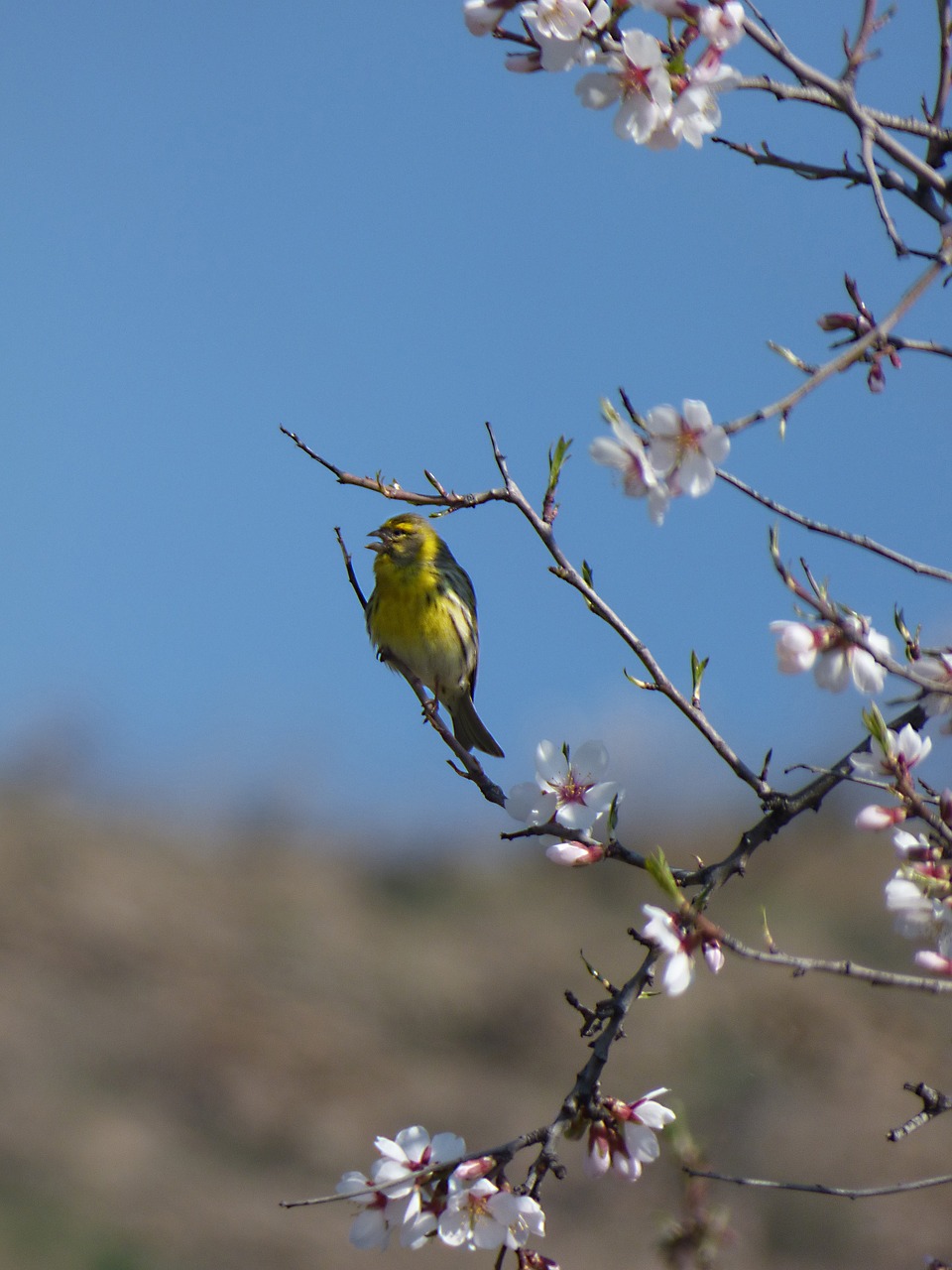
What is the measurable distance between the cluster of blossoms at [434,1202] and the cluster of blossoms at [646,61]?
1.74m

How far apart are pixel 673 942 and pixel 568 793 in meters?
0.69

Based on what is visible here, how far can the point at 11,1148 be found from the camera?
36.4ft

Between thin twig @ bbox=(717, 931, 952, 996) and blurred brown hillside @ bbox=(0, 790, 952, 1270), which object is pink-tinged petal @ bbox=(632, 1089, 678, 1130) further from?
blurred brown hillside @ bbox=(0, 790, 952, 1270)

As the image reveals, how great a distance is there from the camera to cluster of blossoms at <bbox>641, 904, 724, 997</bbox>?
214 cm

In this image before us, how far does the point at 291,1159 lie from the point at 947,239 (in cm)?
1097

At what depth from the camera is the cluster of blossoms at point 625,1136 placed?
245cm

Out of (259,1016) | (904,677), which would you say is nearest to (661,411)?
(904,677)

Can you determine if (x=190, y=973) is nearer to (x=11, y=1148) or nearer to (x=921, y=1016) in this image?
(x=11, y=1148)

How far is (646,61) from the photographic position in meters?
2.23

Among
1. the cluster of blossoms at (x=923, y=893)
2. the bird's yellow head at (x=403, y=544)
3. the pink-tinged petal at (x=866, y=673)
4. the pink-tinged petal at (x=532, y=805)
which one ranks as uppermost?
the bird's yellow head at (x=403, y=544)

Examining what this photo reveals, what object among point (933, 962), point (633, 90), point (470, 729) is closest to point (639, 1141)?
point (933, 962)

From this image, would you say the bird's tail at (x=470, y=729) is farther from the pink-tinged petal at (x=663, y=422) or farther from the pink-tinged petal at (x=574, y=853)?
the pink-tinged petal at (x=663, y=422)

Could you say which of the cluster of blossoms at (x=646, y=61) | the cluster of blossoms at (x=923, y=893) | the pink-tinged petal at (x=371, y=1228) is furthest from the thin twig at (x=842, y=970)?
the cluster of blossoms at (x=646, y=61)

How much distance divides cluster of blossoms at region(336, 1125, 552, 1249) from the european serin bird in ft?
12.3
